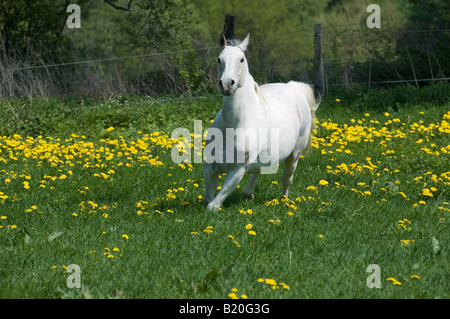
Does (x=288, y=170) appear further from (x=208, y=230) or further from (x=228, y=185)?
(x=208, y=230)

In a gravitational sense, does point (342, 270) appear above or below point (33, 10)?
below

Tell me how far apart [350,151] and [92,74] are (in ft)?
21.8

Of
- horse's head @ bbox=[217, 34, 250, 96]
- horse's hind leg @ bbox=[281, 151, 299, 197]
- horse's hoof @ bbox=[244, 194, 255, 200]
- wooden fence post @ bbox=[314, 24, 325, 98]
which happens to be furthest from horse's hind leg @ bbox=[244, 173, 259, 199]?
wooden fence post @ bbox=[314, 24, 325, 98]

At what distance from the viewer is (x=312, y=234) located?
213 inches

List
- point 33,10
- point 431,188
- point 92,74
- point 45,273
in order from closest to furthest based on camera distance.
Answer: point 45,273
point 431,188
point 92,74
point 33,10

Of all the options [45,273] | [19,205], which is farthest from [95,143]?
[45,273]

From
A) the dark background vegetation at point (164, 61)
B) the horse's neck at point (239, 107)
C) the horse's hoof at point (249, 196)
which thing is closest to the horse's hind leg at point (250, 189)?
the horse's hoof at point (249, 196)

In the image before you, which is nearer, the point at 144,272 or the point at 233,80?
the point at 144,272

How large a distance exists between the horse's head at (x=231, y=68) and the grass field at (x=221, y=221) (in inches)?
46.9

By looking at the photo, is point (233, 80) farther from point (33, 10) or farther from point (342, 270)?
point (33, 10)

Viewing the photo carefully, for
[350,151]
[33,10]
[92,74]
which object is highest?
[33,10]

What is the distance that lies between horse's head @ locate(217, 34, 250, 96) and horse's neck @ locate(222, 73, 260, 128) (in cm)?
14

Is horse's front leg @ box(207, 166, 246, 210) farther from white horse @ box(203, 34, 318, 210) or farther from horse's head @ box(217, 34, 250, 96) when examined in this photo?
horse's head @ box(217, 34, 250, 96)

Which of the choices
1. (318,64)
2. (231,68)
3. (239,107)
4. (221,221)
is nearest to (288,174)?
(239,107)
